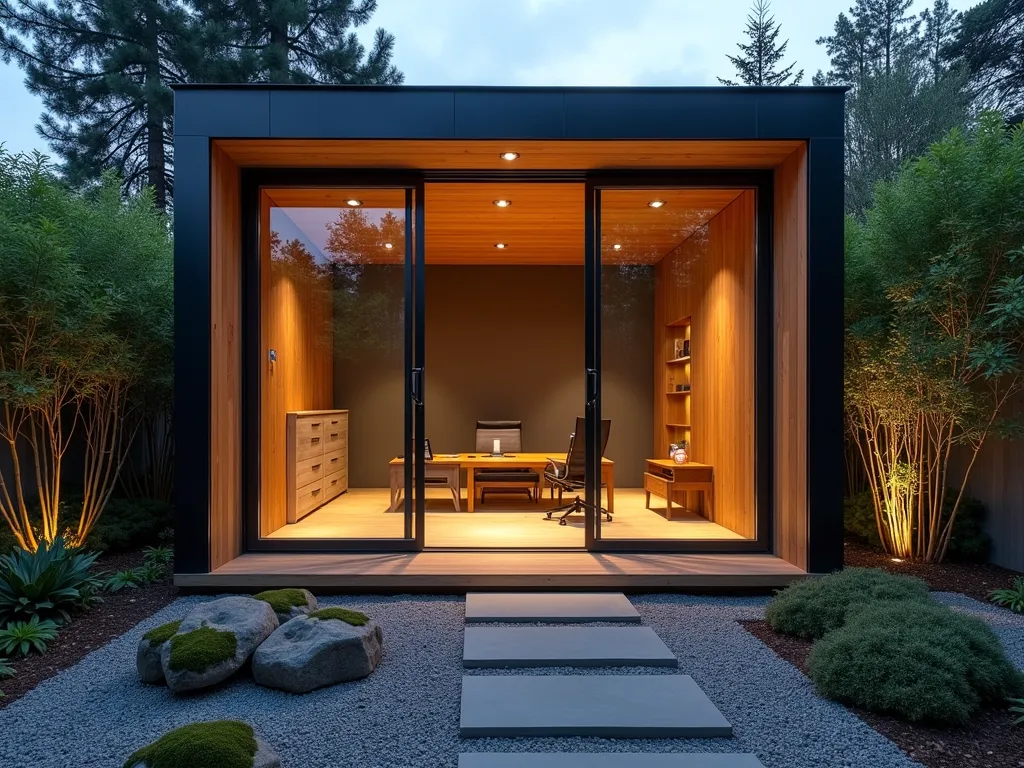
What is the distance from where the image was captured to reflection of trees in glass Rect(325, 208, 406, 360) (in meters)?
4.73

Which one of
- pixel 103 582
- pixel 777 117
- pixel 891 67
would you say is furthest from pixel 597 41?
pixel 103 582

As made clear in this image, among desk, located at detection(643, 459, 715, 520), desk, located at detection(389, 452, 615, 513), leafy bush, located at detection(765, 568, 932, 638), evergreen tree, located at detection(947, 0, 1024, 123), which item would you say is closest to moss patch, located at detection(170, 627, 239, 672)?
leafy bush, located at detection(765, 568, 932, 638)

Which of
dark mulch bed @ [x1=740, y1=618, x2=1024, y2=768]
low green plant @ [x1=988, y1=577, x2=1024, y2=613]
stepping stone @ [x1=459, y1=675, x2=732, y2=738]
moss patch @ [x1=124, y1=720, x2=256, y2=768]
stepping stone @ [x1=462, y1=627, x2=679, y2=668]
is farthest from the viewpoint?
low green plant @ [x1=988, y1=577, x2=1024, y2=613]

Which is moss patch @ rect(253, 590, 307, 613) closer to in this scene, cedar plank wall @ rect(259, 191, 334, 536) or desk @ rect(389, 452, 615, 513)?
cedar plank wall @ rect(259, 191, 334, 536)

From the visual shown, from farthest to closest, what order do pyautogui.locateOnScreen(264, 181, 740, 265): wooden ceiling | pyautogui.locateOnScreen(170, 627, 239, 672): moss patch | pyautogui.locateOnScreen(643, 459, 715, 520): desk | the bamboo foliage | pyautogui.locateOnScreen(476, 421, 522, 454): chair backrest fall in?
1. pyautogui.locateOnScreen(476, 421, 522, 454): chair backrest
2. pyautogui.locateOnScreen(643, 459, 715, 520): desk
3. pyautogui.locateOnScreen(264, 181, 740, 265): wooden ceiling
4. the bamboo foliage
5. pyautogui.locateOnScreen(170, 627, 239, 672): moss patch

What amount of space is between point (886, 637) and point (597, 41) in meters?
38.4

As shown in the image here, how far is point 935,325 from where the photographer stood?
4488mm

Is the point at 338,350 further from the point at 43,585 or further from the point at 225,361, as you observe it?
the point at 43,585

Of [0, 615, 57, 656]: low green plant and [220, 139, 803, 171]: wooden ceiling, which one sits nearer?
[0, 615, 57, 656]: low green plant

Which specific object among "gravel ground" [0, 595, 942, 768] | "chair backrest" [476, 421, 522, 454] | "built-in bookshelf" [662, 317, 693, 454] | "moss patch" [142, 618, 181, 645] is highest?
"built-in bookshelf" [662, 317, 693, 454]

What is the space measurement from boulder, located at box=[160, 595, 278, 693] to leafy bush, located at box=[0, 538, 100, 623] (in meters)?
1.36

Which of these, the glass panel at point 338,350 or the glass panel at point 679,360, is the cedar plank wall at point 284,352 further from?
the glass panel at point 679,360

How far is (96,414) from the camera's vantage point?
5113 mm

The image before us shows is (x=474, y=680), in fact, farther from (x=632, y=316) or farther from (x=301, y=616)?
(x=632, y=316)
